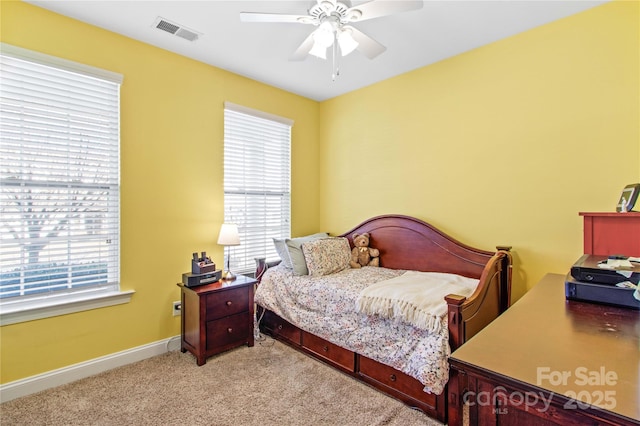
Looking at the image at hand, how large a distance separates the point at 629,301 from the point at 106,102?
11.4 feet

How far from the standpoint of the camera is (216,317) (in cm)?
260

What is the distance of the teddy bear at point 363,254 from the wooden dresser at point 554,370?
2.01m

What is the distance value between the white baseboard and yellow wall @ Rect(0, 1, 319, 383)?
5 cm

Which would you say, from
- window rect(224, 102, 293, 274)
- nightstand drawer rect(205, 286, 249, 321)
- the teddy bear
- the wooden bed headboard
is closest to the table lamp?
nightstand drawer rect(205, 286, 249, 321)

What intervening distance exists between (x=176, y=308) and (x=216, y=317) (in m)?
0.51

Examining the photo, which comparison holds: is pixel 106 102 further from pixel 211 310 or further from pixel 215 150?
pixel 211 310

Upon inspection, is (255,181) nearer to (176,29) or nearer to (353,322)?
(176,29)

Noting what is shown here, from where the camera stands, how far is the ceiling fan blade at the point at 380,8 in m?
1.66

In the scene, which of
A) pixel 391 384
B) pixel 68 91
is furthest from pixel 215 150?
pixel 391 384

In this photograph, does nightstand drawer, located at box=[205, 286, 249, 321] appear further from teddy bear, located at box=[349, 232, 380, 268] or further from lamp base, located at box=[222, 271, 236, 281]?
teddy bear, located at box=[349, 232, 380, 268]

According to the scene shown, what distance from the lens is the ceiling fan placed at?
1715 millimetres

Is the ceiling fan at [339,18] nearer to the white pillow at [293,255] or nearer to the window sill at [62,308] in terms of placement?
the white pillow at [293,255]

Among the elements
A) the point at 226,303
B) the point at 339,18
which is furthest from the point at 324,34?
the point at 226,303

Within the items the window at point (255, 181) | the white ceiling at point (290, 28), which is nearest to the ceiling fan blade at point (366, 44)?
the white ceiling at point (290, 28)
